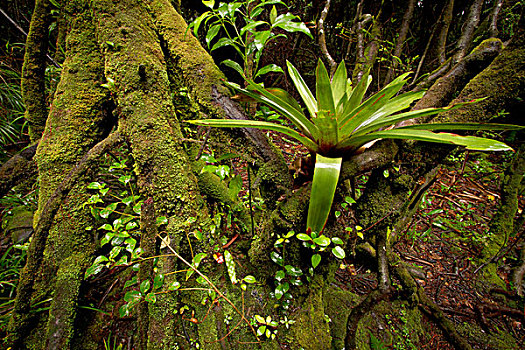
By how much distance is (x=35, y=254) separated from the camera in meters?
0.78

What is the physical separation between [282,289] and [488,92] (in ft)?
3.56

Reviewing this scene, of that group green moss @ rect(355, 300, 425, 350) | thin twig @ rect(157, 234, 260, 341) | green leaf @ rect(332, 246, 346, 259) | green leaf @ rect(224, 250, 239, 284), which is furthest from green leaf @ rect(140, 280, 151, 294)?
green moss @ rect(355, 300, 425, 350)

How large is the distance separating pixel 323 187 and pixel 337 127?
0.22 metres

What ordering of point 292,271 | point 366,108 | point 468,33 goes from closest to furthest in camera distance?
point 366,108, point 292,271, point 468,33

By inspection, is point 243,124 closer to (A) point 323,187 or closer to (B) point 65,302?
(A) point 323,187

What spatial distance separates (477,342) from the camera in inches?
52.9

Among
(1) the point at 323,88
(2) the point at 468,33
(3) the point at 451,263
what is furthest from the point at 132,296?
(3) the point at 451,263

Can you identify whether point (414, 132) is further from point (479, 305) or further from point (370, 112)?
point (479, 305)

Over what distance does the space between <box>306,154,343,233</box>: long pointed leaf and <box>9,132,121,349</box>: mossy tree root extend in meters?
0.91

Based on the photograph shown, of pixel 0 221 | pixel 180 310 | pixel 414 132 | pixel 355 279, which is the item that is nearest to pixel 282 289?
pixel 180 310

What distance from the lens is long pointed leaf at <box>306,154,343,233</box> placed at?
0.59 m

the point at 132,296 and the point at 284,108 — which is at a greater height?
the point at 284,108

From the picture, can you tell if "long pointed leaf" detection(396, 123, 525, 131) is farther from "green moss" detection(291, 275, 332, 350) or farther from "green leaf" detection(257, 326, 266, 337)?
"green leaf" detection(257, 326, 266, 337)

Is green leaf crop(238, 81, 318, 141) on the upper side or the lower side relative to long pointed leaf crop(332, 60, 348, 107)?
lower
